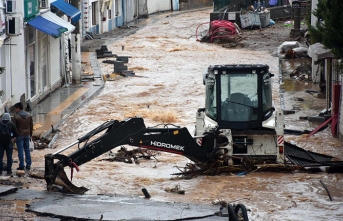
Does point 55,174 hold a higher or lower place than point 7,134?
lower

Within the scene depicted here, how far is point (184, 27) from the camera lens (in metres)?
60.6

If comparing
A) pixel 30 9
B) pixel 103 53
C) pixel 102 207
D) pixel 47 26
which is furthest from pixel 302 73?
pixel 102 207

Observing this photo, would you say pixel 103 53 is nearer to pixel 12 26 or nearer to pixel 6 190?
pixel 12 26

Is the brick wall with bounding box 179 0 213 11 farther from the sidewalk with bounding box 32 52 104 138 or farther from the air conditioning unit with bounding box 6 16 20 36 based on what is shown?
Result: the air conditioning unit with bounding box 6 16 20 36

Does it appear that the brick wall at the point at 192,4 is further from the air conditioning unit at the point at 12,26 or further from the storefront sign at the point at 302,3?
the air conditioning unit at the point at 12,26

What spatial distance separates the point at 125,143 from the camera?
1627 centimetres

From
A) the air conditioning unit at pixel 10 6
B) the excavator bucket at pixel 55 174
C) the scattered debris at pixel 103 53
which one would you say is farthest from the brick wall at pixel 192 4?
the excavator bucket at pixel 55 174

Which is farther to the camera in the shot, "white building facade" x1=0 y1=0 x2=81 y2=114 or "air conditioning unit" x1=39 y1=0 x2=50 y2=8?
"air conditioning unit" x1=39 y1=0 x2=50 y2=8

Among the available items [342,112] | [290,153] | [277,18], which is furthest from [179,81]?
[277,18]

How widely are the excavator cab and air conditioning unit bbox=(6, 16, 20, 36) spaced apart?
811cm

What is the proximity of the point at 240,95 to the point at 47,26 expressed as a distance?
1212 centimetres

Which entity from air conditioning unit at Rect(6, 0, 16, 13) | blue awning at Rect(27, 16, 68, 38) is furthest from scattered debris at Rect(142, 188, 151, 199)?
blue awning at Rect(27, 16, 68, 38)

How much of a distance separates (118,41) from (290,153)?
33006 millimetres

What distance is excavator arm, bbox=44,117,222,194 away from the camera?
15.4m
